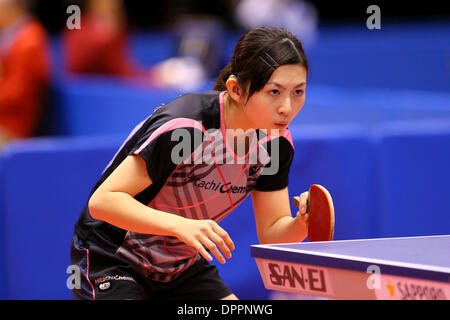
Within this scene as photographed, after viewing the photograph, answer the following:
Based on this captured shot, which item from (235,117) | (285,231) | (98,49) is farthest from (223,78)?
(98,49)

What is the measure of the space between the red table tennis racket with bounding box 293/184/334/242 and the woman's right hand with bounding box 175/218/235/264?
29cm

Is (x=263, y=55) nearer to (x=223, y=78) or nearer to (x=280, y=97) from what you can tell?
(x=280, y=97)

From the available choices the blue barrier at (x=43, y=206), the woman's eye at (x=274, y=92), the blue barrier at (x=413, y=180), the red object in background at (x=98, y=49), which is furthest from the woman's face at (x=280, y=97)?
the red object in background at (x=98, y=49)

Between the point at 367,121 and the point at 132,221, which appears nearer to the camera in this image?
the point at 132,221

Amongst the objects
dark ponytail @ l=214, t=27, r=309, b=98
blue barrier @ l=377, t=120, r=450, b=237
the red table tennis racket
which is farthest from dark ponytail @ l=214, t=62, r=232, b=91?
blue barrier @ l=377, t=120, r=450, b=237

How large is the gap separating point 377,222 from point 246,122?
1.59m

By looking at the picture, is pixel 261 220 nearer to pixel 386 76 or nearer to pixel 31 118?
pixel 31 118

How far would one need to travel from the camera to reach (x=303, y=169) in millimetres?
3240

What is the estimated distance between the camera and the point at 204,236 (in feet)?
5.46

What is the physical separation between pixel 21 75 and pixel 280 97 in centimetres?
430

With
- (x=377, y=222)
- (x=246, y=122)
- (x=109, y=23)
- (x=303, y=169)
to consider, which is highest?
(x=109, y=23)

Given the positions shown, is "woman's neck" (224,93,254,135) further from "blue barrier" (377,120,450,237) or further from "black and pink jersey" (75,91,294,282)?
"blue barrier" (377,120,450,237)

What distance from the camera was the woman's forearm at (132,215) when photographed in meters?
1.72
